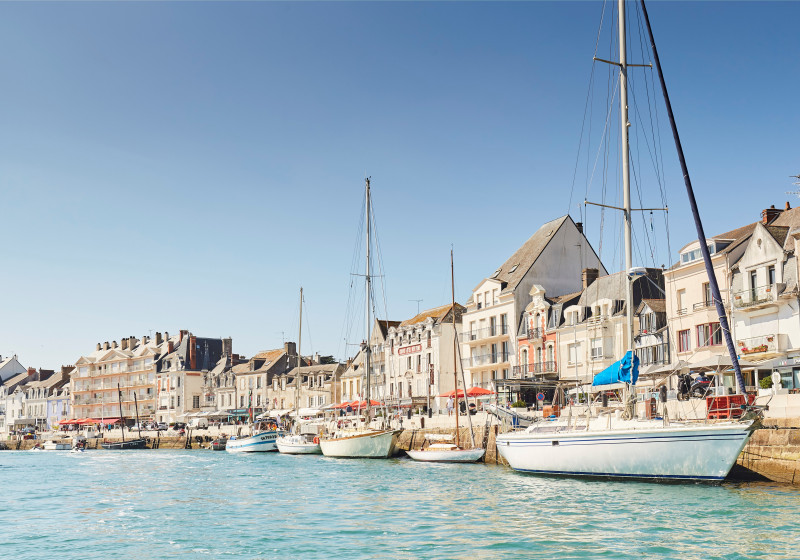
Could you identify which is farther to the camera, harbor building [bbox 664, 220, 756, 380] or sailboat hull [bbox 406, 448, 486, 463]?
harbor building [bbox 664, 220, 756, 380]

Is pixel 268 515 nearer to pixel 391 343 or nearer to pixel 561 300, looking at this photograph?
pixel 561 300

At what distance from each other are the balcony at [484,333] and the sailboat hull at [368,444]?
18696mm

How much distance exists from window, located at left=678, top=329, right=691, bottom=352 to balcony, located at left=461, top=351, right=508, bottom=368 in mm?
20786

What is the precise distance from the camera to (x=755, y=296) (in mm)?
43594

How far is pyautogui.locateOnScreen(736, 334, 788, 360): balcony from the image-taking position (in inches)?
1660

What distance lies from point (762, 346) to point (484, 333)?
30528 millimetres

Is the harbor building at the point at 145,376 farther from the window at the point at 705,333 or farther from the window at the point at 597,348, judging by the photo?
the window at the point at 705,333

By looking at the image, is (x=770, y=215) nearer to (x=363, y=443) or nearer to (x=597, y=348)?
(x=597, y=348)

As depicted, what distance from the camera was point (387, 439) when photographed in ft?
174

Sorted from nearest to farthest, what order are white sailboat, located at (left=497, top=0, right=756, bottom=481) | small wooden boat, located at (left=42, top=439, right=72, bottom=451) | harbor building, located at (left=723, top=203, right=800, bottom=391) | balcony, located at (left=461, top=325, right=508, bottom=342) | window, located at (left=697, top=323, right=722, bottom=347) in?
white sailboat, located at (left=497, top=0, right=756, bottom=481), harbor building, located at (left=723, top=203, right=800, bottom=391), window, located at (left=697, top=323, right=722, bottom=347), balcony, located at (left=461, top=325, right=508, bottom=342), small wooden boat, located at (left=42, top=439, right=72, bottom=451)

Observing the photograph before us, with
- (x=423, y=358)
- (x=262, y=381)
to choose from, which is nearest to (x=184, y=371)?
(x=262, y=381)

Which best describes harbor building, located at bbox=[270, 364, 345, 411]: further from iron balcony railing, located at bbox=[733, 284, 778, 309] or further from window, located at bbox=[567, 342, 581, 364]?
iron balcony railing, located at bbox=[733, 284, 778, 309]

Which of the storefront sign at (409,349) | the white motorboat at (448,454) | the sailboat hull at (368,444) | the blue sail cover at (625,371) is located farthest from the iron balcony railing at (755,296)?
the storefront sign at (409,349)

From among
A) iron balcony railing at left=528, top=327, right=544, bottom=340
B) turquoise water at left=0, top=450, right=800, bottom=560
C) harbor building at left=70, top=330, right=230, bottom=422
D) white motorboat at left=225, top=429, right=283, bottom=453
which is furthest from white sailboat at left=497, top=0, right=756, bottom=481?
harbor building at left=70, top=330, right=230, bottom=422
